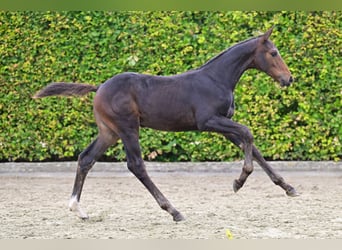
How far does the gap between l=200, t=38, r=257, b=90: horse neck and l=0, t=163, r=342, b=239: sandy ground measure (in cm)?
112

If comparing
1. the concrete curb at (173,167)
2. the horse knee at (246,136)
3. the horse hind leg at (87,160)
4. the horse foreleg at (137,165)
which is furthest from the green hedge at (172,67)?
the horse knee at (246,136)

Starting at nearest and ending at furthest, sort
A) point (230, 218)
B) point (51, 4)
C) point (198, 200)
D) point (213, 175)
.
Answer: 1. point (51, 4)
2. point (230, 218)
3. point (198, 200)
4. point (213, 175)

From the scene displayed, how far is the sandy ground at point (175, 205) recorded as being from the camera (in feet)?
13.8

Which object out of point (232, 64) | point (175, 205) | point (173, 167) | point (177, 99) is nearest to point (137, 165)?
point (177, 99)

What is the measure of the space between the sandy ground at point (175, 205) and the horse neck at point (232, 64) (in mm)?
1120

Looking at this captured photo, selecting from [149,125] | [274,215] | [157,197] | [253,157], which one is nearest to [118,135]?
[149,125]

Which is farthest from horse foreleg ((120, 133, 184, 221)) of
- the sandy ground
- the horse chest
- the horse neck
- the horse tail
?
the horse neck

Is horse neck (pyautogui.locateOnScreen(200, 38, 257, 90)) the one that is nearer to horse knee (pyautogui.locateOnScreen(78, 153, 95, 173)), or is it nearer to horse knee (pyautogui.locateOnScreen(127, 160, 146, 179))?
horse knee (pyautogui.locateOnScreen(127, 160, 146, 179))

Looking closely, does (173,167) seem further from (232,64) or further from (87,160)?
(232,64)

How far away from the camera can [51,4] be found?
805mm

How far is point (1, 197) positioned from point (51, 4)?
19.3 ft

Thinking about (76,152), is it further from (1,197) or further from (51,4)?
(51,4)

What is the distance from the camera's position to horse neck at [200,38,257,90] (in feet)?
15.2

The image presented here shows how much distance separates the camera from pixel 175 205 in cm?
575
